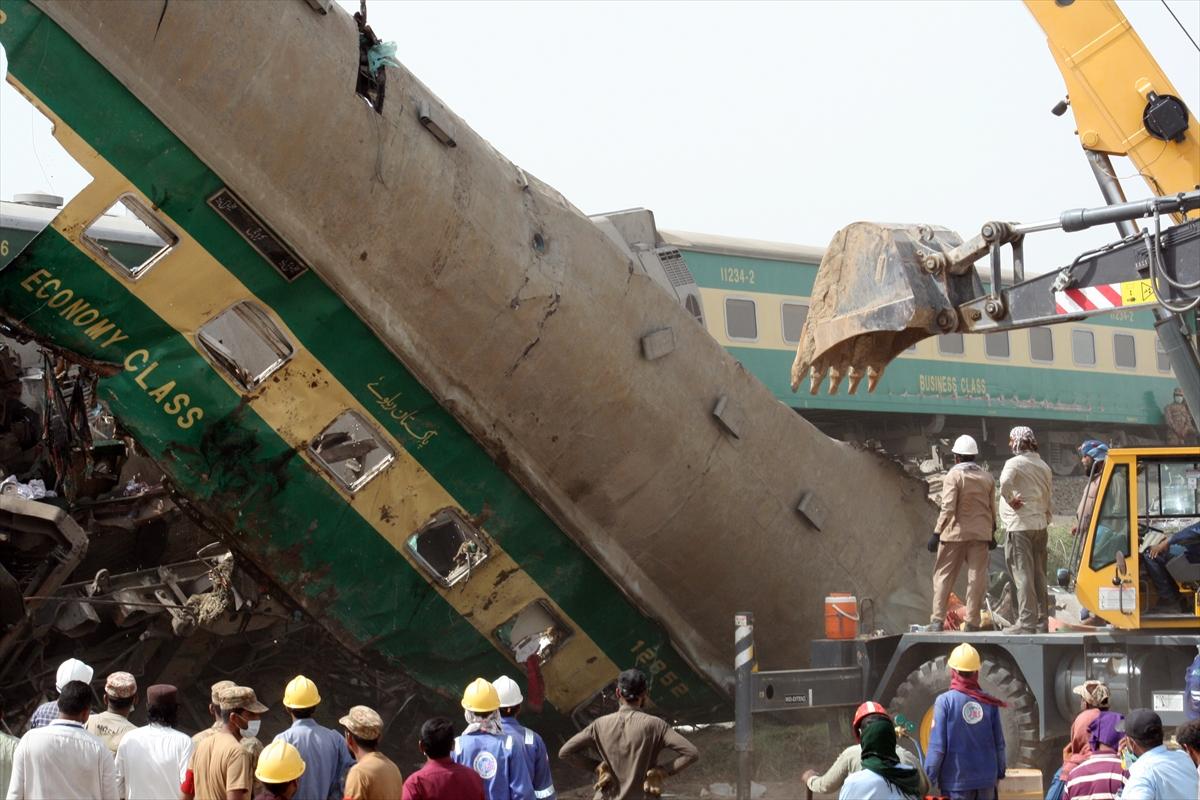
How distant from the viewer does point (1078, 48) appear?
1083 centimetres

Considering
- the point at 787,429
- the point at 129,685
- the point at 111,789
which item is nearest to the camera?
the point at 111,789

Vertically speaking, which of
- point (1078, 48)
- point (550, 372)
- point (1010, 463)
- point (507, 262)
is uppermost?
point (1078, 48)

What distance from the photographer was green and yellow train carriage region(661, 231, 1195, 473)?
21.8m

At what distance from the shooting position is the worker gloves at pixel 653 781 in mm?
6957

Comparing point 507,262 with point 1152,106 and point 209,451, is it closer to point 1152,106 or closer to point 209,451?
point 209,451

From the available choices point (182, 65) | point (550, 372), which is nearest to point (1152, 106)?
point (550, 372)

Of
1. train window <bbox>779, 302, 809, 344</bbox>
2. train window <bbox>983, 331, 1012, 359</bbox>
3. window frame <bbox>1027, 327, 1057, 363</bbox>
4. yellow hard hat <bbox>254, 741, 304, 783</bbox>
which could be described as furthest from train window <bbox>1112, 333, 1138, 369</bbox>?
yellow hard hat <bbox>254, 741, 304, 783</bbox>

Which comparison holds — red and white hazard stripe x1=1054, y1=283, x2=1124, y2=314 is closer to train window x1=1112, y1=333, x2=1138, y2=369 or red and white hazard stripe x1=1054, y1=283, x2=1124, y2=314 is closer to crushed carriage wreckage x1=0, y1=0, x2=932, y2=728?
crushed carriage wreckage x1=0, y1=0, x2=932, y2=728

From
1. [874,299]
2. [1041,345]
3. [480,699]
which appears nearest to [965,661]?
[480,699]

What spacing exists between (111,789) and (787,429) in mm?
6857

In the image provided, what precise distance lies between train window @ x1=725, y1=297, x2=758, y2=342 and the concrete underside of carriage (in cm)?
885

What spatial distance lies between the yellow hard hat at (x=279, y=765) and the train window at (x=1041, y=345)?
22.2 meters

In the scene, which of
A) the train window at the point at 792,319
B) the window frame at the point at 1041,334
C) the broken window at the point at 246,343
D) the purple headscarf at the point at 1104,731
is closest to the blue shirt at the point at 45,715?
the broken window at the point at 246,343

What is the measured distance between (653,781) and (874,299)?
14.8 feet
